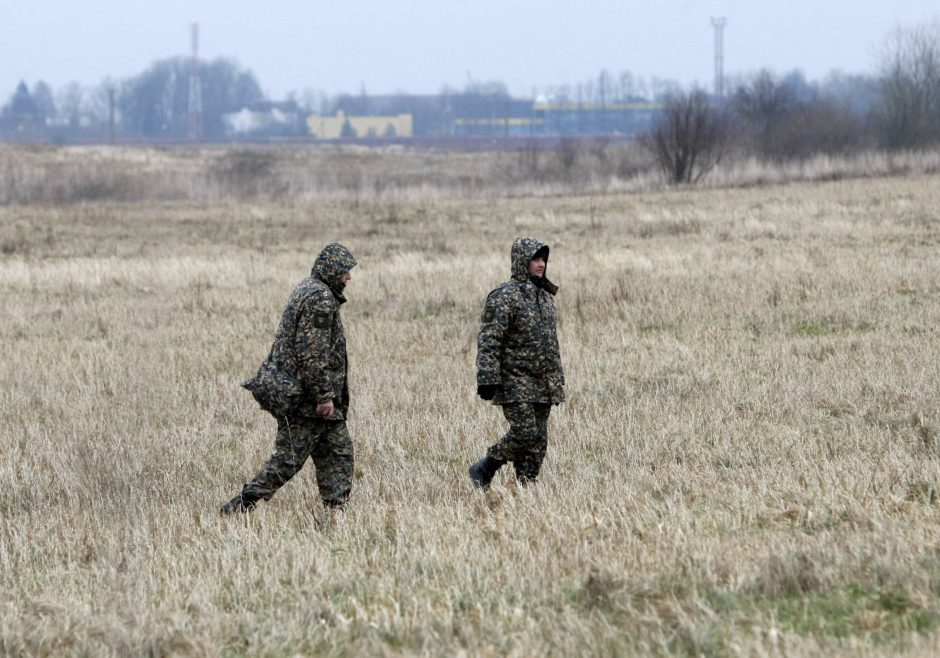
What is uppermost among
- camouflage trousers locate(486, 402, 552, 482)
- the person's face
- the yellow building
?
the yellow building

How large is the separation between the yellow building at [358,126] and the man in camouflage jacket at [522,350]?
136m

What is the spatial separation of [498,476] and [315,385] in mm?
1704

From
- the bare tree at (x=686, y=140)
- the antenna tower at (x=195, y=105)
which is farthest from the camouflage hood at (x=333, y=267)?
the antenna tower at (x=195, y=105)

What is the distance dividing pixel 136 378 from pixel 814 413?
A: 21.5 ft

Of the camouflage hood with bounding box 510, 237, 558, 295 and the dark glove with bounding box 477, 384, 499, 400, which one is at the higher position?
the camouflage hood with bounding box 510, 237, 558, 295

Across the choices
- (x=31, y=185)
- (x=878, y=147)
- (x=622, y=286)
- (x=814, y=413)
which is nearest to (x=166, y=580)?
(x=814, y=413)

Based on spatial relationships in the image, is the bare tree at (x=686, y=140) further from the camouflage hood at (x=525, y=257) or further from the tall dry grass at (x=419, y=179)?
the camouflage hood at (x=525, y=257)

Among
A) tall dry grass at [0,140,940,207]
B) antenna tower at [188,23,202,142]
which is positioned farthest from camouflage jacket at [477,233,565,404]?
antenna tower at [188,23,202,142]

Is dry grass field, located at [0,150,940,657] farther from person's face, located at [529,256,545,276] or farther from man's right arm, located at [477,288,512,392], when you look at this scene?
person's face, located at [529,256,545,276]

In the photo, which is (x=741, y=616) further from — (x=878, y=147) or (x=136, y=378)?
(x=878, y=147)

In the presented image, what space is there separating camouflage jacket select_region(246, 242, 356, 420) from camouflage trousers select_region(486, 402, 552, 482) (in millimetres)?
1010

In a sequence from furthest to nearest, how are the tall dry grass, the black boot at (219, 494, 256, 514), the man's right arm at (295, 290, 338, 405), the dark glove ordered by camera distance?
the tall dry grass, the black boot at (219, 494, 256, 514), the dark glove, the man's right arm at (295, 290, 338, 405)

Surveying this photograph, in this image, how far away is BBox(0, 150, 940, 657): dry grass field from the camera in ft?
15.5

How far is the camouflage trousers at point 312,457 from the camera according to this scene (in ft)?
21.6
